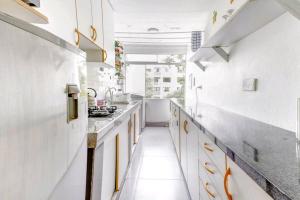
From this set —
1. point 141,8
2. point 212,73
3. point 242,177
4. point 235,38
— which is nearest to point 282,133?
point 242,177

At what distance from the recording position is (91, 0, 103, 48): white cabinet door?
6.92 feet

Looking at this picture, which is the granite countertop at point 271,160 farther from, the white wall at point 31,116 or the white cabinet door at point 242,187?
the white wall at point 31,116

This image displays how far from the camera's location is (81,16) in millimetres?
1714

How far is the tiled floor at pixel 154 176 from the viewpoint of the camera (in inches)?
89.7

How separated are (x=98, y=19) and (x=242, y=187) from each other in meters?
2.08

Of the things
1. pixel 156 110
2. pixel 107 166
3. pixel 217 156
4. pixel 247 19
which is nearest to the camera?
pixel 217 156

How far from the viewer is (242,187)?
732 mm

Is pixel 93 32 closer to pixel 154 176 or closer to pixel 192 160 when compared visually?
pixel 192 160

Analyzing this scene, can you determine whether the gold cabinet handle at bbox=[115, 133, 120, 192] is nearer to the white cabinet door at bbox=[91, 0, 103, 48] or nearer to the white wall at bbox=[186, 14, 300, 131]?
the white cabinet door at bbox=[91, 0, 103, 48]

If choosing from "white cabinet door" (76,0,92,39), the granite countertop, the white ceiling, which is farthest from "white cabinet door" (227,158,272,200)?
→ the white ceiling

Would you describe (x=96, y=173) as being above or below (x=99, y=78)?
below

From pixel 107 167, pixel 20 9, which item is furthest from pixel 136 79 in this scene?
pixel 20 9

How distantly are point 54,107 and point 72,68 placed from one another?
0.78 feet

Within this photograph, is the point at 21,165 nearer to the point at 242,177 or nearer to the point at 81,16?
the point at 242,177
